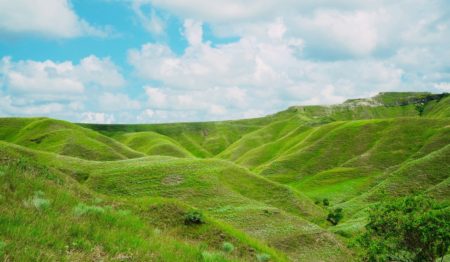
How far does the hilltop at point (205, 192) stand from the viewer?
Result: 37.8 feet

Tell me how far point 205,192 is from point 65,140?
3919 inches

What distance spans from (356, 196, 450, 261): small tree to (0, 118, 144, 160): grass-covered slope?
98.7 meters

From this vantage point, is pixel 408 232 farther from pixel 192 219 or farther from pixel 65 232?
pixel 65 232

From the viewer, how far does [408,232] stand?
2891 centimetres

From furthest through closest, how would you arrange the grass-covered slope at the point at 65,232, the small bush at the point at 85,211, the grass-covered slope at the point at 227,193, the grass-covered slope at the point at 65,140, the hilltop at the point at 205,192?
1. the grass-covered slope at the point at 65,140
2. the grass-covered slope at the point at 227,193
3. the small bush at the point at 85,211
4. the hilltop at the point at 205,192
5. the grass-covered slope at the point at 65,232

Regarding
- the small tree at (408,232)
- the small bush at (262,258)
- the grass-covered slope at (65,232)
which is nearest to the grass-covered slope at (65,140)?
the small tree at (408,232)

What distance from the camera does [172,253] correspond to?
11.8 metres

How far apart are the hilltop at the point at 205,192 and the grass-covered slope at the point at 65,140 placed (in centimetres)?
65

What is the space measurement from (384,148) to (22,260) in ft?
436

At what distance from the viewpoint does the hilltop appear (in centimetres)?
1152

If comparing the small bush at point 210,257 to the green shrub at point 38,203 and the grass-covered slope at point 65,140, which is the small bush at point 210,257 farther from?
the grass-covered slope at point 65,140

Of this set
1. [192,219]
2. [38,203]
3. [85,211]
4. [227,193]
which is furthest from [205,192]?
[38,203]

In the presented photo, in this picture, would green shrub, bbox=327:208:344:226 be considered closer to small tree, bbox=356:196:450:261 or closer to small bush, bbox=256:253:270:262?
small tree, bbox=356:196:450:261

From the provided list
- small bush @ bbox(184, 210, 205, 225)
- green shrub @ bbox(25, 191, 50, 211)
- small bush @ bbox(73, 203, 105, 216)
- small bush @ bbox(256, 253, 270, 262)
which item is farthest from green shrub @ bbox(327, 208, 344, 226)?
green shrub @ bbox(25, 191, 50, 211)
